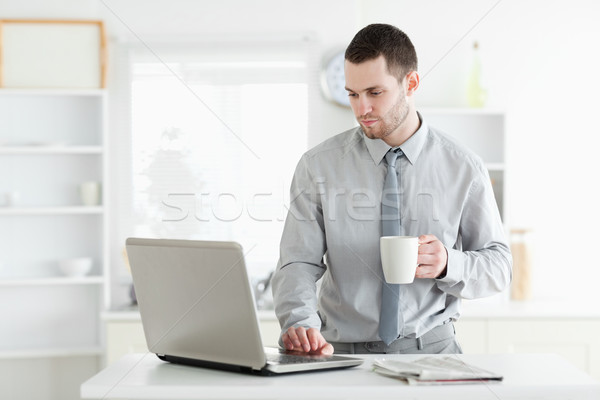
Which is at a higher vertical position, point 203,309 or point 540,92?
point 540,92

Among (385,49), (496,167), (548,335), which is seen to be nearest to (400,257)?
(385,49)

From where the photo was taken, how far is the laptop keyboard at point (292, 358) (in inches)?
57.1

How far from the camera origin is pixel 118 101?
380cm

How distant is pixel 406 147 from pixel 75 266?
2.17 meters

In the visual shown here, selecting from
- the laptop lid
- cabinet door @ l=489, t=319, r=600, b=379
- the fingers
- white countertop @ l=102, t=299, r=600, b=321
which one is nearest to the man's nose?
the fingers

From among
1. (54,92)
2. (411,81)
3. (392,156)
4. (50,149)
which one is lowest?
(392,156)

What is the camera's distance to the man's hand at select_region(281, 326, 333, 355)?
5.31ft

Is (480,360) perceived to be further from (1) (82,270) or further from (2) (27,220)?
(2) (27,220)

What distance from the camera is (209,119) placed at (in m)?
3.81

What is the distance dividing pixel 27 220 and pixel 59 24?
3.29 ft

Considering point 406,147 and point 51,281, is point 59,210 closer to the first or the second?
point 51,281

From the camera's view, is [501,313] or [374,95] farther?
[501,313]

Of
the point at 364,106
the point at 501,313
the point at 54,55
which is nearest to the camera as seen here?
the point at 364,106

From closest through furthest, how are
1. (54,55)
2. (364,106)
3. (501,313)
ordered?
(364,106)
(501,313)
(54,55)
